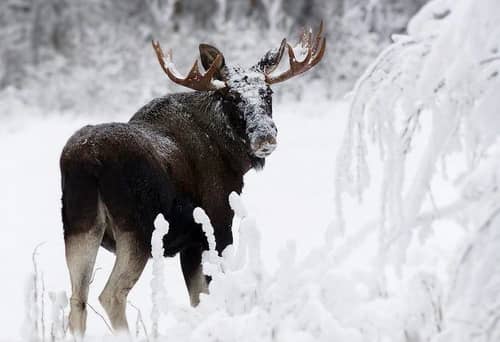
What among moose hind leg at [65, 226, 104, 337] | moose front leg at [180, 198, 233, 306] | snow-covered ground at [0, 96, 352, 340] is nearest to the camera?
moose hind leg at [65, 226, 104, 337]

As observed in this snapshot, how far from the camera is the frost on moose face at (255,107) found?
4902mm

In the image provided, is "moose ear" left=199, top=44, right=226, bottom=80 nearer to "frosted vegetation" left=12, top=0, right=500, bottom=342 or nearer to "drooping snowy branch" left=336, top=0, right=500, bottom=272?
"frosted vegetation" left=12, top=0, right=500, bottom=342

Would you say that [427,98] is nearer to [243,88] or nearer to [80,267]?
[80,267]

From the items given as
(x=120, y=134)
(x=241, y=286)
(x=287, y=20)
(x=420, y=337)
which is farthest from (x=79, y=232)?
(x=287, y=20)

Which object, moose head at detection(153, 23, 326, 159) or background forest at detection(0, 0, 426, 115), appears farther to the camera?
background forest at detection(0, 0, 426, 115)

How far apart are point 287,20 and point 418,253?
19995 millimetres

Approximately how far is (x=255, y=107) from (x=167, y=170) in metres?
0.80

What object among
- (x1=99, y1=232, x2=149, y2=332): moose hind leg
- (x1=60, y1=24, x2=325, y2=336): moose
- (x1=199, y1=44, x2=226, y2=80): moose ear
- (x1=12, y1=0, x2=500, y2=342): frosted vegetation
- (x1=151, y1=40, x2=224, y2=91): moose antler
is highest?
(x1=199, y1=44, x2=226, y2=80): moose ear

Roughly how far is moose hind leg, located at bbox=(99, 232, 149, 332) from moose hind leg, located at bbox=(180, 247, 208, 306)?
85 cm

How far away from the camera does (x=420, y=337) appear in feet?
7.31

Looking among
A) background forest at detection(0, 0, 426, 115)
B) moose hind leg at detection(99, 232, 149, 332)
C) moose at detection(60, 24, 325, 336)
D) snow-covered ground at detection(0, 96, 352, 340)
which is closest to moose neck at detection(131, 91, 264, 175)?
moose at detection(60, 24, 325, 336)

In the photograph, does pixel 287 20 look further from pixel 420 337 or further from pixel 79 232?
pixel 420 337

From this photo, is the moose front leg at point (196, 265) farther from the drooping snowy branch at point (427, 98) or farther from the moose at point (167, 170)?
the drooping snowy branch at point (427, 98)

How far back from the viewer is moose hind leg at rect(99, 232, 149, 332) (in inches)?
169
